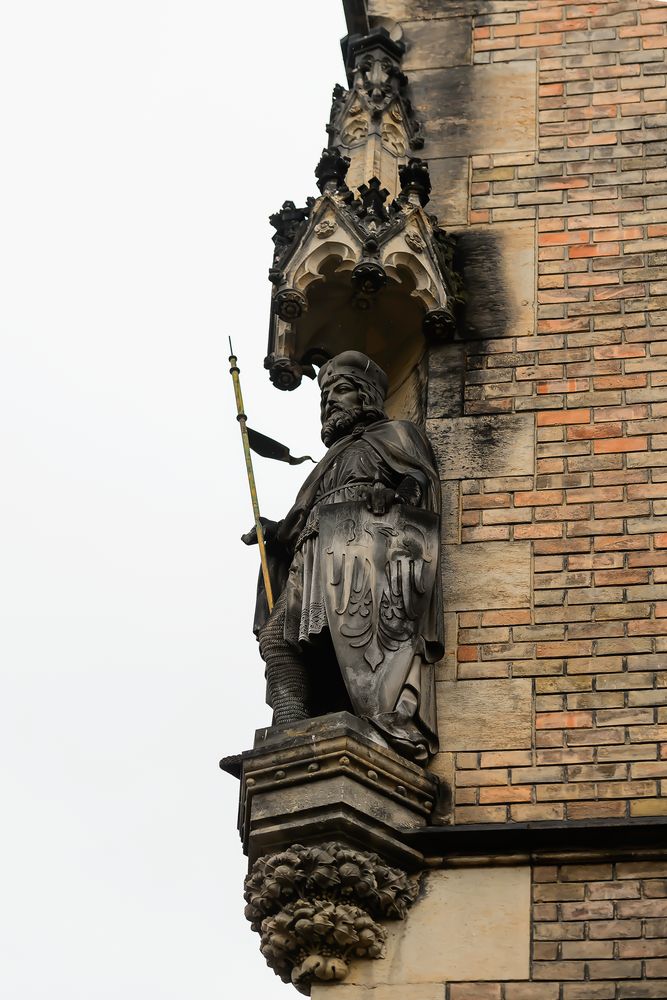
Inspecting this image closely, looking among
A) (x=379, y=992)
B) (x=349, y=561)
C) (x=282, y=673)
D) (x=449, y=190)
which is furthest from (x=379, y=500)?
(x=449, y=190)

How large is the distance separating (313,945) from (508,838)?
849mm

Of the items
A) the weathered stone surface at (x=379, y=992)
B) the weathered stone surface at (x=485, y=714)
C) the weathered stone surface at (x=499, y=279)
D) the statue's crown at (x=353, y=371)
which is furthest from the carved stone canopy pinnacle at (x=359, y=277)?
the weathered stone surface at (x=379, y=992)

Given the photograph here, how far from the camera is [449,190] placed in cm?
1110

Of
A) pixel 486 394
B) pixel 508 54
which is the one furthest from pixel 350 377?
pixel 508 54

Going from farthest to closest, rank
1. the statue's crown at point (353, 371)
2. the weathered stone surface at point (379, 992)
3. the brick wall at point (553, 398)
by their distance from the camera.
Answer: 1. the statue's crown at point (353, 371)
2. the brick wall at point (553, 398)
3. the weathered stone surface at point (379, 992)

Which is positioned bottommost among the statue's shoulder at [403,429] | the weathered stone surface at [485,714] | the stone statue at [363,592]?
the weathered stone surface at [485,714]

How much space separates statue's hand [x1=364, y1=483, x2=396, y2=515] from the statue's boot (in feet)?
1.88

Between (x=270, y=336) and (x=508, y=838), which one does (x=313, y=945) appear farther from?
(x=270, y=336)

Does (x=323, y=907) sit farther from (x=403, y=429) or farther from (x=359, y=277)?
(x=359, y=277)

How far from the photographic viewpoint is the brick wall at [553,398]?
9031 millimetres

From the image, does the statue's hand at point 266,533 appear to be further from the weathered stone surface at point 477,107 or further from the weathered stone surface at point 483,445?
the weathered stone surface at point 477,107

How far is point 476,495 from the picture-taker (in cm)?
984

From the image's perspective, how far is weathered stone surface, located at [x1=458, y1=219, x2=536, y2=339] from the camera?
10.5 metres

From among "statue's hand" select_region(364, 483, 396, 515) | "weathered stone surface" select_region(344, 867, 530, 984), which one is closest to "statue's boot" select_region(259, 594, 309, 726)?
"statue's hand" select_region(364, 483, 396, 515)
